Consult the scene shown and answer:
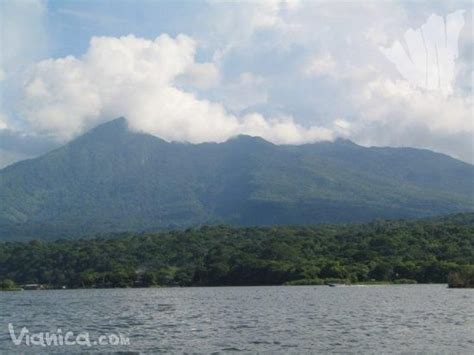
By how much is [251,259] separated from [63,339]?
288 feet

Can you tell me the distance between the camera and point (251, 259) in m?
125

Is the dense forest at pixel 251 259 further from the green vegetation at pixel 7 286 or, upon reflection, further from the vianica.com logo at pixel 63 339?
the vianica.com logo at pixel 63 339

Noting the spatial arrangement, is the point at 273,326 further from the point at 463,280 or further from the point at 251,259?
the point at 251,259

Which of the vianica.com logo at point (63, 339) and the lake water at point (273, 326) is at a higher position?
the lake water at point (273, 326)

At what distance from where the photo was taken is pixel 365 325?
41.3 meters

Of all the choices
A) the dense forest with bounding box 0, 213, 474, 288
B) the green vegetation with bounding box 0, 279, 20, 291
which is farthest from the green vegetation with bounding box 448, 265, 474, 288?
the green vegetation with bounding box 0, 279, 20, 291

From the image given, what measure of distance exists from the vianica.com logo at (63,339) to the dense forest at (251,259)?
234 feet

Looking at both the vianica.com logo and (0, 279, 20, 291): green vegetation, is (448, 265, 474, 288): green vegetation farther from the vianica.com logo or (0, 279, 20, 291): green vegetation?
(0, 279, 20, 291): green vegetation

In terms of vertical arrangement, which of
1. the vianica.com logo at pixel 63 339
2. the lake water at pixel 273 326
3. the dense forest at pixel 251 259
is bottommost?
the vianica.com logo at pixel 63 339

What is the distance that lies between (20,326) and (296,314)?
17.2 m

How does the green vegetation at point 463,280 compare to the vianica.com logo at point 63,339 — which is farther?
the green vegetation at point 463,280

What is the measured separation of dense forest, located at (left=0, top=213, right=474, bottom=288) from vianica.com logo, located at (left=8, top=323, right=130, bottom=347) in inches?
2809

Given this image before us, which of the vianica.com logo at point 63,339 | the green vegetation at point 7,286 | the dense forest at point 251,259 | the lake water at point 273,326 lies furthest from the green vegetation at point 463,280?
the green vegetation at point 7,286

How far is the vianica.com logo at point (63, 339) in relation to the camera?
36312 mm
